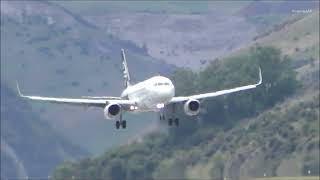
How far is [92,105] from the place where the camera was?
415 ft

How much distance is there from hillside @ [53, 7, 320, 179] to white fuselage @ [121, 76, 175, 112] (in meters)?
33.2

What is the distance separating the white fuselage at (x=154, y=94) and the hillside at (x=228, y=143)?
109 feet

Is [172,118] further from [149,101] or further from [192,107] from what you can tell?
[149,101]

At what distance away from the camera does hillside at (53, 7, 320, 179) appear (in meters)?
163

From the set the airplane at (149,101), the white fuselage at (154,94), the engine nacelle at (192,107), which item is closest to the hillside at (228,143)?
the airplane at (149,101)

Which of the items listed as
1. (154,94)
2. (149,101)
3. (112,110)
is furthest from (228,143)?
(154,94)

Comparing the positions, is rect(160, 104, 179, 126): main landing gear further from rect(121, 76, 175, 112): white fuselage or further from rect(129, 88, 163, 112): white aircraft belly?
rect(129, 88, 163, 112): white aircraft belly

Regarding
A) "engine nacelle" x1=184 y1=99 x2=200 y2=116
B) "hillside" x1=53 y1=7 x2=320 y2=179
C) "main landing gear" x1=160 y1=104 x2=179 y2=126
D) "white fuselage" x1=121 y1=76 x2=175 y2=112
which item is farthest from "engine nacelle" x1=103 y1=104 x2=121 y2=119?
"hillside" x1=53 y1=7 x2=320 y2=179

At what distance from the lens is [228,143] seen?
17750cm

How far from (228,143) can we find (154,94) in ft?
200

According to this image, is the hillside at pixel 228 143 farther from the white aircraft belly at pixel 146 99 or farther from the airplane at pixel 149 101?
the white aircraft belly at pixel 146 99

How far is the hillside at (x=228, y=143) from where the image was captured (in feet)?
536

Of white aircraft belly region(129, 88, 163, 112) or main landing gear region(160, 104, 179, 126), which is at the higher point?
white aircraft belly region(129, 88, 163, 112)

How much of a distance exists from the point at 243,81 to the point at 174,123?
7621cm
